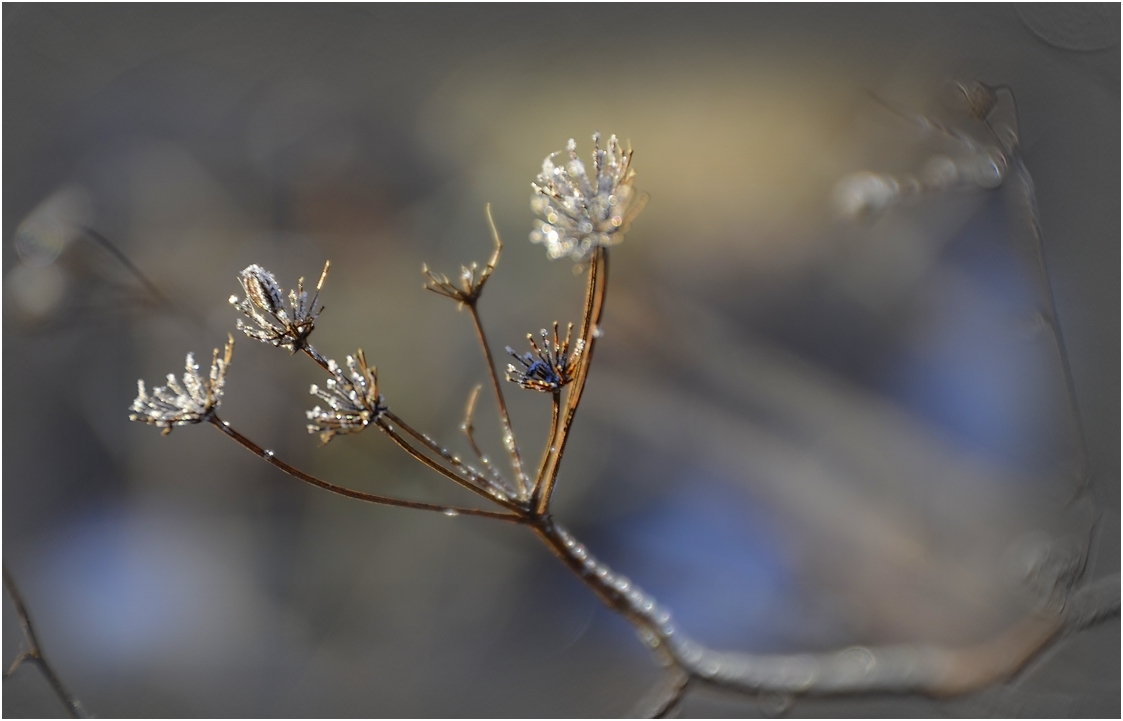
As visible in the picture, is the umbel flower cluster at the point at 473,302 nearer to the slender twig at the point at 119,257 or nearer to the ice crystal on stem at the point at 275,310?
the ice crystal on stem at the point at 275,310

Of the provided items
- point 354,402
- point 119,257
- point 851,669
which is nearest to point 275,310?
point 354,402

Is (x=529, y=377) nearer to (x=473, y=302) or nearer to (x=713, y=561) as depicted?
(x=473, y=302)

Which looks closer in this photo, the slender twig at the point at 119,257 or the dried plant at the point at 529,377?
the dried plant at the point at 529,377

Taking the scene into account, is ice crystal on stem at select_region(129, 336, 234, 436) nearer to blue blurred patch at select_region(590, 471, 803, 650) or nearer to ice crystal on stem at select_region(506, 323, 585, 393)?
ice crystal on stem at select_region(506, 323, 585, 393)

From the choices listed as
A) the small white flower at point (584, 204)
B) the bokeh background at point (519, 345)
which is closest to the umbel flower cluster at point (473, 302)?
the small white flower at point (584, 204)

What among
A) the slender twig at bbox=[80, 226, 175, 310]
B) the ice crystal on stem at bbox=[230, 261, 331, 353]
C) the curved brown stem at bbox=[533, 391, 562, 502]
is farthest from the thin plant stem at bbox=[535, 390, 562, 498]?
the slender twig at bbox=[80, 226, 175, 310]
